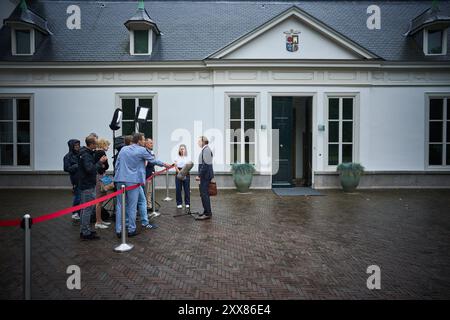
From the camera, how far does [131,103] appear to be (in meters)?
12.8

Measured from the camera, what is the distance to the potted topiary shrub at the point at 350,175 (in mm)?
11664

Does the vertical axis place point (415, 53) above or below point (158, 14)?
below

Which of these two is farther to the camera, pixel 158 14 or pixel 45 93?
pixel 158 14

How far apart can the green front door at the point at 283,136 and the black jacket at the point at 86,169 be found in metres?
8.34

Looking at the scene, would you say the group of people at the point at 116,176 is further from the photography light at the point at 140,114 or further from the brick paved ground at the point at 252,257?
the photography light at the point at 140,114

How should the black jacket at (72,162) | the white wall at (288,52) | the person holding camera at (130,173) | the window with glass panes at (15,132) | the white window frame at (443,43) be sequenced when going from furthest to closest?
the white window frame at (443,43), the window with glass panes at (15,132), the white wall at (288,52), the black jacket at (72,162), the person holding camera at (130,173)

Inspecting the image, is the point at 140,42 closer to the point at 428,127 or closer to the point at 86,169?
the point at 86,169

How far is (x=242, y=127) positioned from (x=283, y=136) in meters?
1.82

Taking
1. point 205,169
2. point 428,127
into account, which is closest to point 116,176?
point 205,169

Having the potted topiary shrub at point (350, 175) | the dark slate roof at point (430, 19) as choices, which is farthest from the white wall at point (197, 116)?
the dark slate roof at point (430, 19)

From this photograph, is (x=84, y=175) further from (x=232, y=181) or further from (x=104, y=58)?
(x=104, y=58)

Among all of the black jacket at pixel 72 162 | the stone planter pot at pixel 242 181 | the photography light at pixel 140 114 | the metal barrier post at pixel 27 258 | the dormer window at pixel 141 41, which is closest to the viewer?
the metal barrier post at pixel 27 258

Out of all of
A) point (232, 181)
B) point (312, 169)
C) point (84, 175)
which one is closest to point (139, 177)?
point (84, 175)

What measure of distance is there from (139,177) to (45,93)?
929cm
